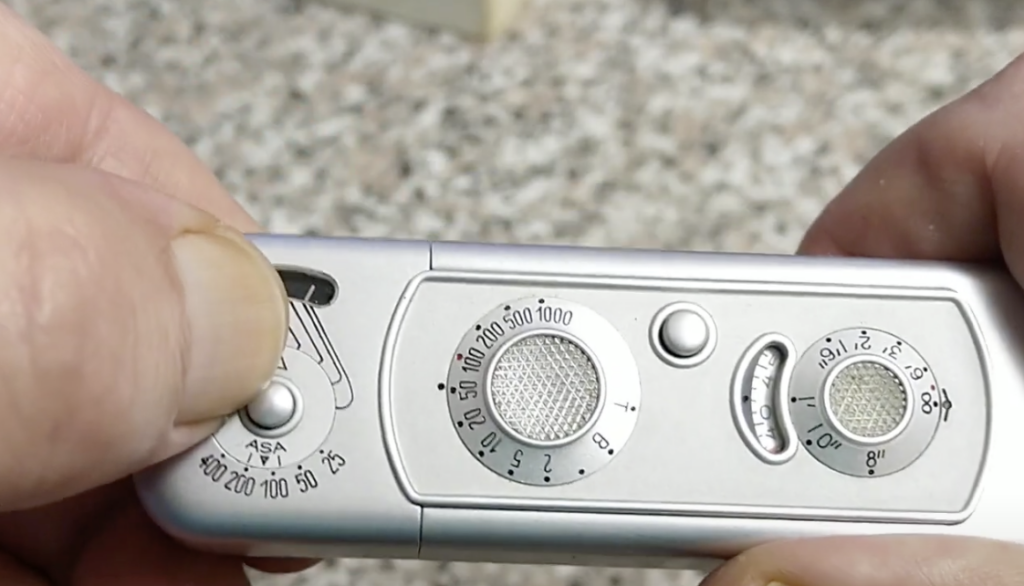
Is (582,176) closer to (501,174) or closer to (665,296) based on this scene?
(501,174)

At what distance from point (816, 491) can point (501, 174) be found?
365 millimetres

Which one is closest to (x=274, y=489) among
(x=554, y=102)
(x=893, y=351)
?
(x=893, y=351)

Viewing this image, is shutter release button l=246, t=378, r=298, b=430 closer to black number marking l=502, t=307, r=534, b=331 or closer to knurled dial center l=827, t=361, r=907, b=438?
black number marking l=502, t=307, r=534, b=331

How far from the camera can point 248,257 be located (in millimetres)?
351

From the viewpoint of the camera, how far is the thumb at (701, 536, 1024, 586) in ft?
1.16

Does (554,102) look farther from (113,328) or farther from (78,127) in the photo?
(113,328)

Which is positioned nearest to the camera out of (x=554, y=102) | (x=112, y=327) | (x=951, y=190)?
(x=112, y=327)

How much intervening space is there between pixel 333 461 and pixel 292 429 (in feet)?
0.06

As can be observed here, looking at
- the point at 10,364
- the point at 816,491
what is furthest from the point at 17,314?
the point at 816,491

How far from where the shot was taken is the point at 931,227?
1.54 feet

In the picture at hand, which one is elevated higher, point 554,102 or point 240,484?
point 554,102

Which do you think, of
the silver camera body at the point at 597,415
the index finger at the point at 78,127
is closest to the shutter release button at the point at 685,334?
the silver camera body at the point at 597,415

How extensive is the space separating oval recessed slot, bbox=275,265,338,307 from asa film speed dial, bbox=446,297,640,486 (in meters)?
0.05

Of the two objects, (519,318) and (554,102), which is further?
(554,102)
